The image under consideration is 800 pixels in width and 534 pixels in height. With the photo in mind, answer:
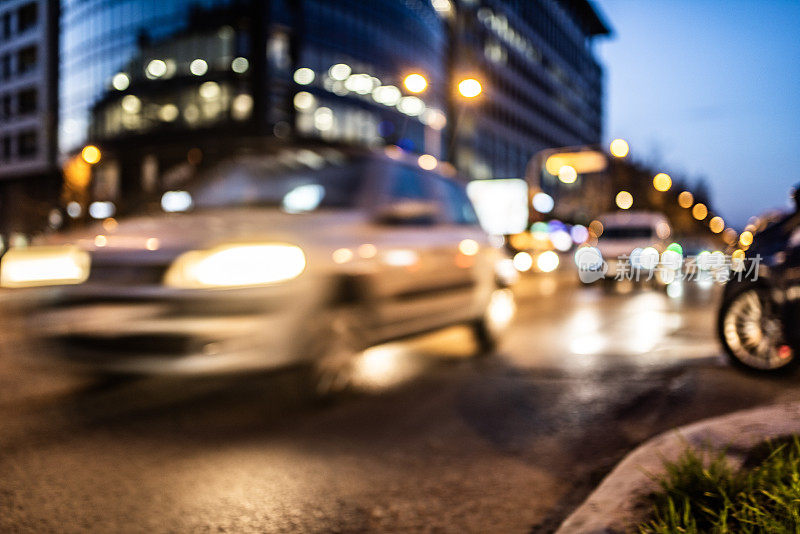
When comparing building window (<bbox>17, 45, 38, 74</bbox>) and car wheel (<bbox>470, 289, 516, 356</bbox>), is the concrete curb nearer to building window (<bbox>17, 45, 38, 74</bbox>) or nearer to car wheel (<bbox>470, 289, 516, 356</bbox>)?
car wheel (<bbox>470, 289, 516, 356</bbox>)

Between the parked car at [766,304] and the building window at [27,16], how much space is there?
183 feet

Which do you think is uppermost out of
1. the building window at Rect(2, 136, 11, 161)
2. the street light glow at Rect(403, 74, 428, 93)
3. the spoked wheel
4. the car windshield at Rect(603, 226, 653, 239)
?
the building window at Rect(2, 136, 11, 161)

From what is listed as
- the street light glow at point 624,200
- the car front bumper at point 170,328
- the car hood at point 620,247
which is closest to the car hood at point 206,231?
the car front bumper at point 170,328

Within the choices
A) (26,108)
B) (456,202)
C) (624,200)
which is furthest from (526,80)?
(456,202)

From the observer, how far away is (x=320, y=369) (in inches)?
192

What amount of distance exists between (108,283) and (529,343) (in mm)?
5026

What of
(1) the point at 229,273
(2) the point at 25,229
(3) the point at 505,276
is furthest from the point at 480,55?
(1) the point at 229,273

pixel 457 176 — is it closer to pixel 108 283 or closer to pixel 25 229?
pixel 108 283

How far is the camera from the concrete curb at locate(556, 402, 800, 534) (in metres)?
2.74

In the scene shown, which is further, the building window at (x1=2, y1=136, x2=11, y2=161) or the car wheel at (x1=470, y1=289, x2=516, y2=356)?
the building window at (x1=2, y1=136, x2=11, y2=161)

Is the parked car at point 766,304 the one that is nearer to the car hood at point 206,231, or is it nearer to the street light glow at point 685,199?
the car hood at point 206,231

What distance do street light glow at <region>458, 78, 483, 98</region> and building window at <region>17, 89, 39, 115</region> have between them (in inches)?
1801

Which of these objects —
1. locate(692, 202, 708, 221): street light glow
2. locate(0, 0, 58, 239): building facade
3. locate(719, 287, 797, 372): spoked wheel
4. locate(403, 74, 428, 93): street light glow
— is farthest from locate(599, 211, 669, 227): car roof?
locate(692, 202, 708, 221): street light glow

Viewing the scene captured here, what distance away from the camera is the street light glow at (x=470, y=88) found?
14068 millimetres
